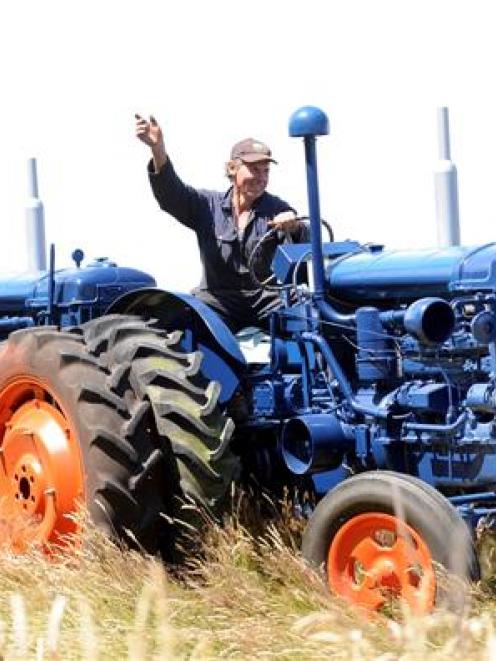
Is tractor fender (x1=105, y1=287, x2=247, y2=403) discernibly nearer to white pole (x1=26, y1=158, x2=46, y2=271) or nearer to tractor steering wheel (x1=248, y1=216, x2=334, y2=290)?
tractor steering wheel (x1=248, y1=216, x2=334, y2=290)

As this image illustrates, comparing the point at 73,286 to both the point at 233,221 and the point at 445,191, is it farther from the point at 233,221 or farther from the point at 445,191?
the point at 445,191

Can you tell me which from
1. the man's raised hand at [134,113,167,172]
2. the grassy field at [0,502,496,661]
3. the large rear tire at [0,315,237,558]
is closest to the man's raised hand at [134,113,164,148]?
the man's raised hand at [134,113,167,172]

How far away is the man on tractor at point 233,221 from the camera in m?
6.72

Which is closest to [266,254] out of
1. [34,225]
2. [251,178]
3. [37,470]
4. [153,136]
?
[251,178]

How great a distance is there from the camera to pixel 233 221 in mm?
6832

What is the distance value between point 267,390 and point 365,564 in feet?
3.87

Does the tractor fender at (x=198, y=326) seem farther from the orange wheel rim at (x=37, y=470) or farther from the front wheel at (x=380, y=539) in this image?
the front wheel at (x=380, y=539)

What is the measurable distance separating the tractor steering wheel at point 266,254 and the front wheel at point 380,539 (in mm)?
1451

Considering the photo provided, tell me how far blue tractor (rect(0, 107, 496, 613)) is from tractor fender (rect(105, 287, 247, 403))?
0.01 meters

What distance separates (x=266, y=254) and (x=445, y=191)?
5.60 m

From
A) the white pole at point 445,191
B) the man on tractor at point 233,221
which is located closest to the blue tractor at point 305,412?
the man on tractor at point 233,221

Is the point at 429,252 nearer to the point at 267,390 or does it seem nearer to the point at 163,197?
the point at 267,390

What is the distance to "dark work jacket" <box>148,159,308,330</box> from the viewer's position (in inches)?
265

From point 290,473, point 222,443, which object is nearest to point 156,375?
point 222,443
